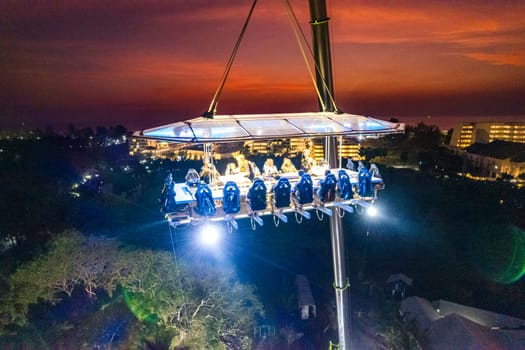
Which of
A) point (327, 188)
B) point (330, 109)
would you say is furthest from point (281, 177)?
point (330, 109)

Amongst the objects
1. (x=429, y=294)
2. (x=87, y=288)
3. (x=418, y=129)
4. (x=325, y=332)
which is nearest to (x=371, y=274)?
(x=429, y=294)

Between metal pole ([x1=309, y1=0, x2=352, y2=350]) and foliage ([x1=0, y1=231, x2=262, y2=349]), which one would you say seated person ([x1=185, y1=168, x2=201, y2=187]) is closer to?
metal pole ([x1=309, y1=0, x2=352, y2=350])

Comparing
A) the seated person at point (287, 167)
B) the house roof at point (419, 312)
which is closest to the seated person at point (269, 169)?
the seated person at point (287, 167)

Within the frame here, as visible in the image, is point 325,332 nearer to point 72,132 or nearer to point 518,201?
point 518,201

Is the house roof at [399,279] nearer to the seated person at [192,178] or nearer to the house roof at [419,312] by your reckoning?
the house roof at [419,312]

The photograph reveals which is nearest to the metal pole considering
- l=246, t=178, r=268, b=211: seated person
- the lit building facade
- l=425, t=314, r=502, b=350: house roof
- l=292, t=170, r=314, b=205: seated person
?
l=292, t=170, r=314, b=205: seated person
